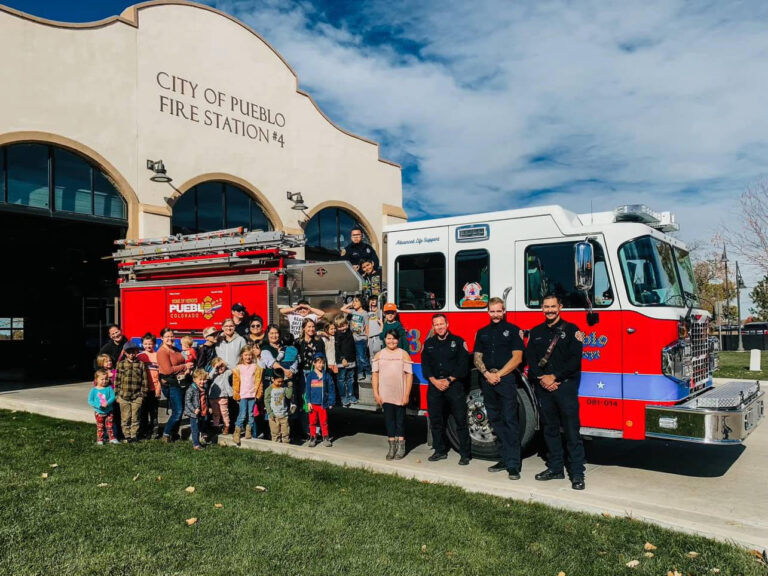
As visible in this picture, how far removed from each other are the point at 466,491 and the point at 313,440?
8.63 ft

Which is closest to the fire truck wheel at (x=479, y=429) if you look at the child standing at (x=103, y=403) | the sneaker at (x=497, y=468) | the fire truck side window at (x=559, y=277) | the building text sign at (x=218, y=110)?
the sneaker at (x=497, y=468)

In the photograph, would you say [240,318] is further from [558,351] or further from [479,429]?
[558,351]

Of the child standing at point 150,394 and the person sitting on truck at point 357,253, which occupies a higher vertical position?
the person sitting on truck at point 357,253

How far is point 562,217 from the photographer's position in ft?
21.7

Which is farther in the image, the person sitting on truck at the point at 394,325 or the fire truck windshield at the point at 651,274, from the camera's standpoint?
the person sitting on truck at the point at 394,325

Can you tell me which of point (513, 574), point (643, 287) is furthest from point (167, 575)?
point (643, 287)

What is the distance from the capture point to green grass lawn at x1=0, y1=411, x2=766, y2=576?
422 centimetres

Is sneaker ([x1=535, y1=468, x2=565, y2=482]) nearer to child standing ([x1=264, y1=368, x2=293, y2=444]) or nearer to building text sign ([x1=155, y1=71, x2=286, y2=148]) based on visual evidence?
child standing ([x1=264, y1=368, x2=293, y2=444])

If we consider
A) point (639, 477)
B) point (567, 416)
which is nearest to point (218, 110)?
point (567, 416)

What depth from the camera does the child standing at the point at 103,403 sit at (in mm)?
7887

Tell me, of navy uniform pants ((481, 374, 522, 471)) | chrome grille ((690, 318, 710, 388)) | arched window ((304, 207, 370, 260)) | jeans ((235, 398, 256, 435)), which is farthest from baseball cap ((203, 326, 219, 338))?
arched window ((304, 207, 370, 260))

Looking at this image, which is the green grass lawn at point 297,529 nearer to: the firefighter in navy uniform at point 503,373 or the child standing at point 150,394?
the firefighter in navy uniform at point 503,373

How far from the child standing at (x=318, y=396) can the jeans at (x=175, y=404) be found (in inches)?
65.8

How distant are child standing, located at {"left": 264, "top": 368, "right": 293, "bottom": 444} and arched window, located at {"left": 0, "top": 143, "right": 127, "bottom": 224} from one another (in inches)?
357
